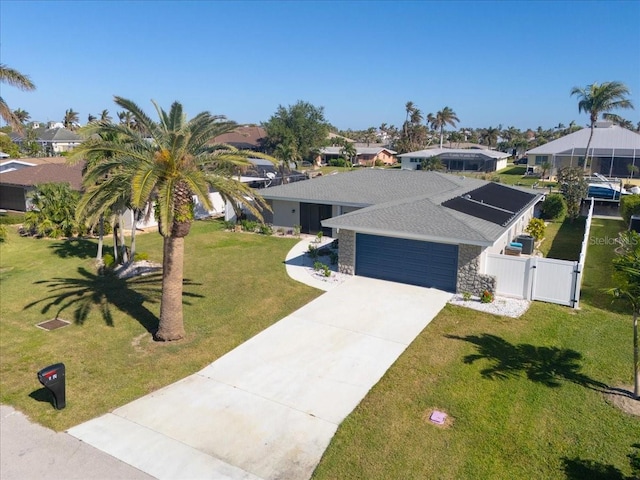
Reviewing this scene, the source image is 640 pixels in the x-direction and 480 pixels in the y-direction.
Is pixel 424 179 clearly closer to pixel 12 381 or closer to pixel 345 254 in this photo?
pixel 345 254

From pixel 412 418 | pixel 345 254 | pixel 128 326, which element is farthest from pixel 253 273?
pixel 412 418

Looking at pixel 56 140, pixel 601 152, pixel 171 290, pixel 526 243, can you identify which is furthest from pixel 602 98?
pixel 56 140

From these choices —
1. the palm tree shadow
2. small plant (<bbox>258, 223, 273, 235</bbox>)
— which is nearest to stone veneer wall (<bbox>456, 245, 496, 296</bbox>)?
the palm tree shadow

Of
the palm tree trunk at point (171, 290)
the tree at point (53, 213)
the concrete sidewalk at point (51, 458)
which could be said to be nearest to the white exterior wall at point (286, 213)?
the tree at point (53, 213)

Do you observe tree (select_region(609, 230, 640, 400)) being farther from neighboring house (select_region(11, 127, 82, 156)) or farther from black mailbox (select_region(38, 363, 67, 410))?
neighboring house (select_region(11, 127, 82, 156))

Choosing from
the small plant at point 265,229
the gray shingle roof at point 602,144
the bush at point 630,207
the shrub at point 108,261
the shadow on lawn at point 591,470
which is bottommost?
the shadow on lawn at point 591,470

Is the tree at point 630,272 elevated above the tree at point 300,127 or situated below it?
below

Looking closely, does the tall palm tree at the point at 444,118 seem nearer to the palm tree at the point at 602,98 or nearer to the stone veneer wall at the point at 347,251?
the palm tree at the point at 602,98
